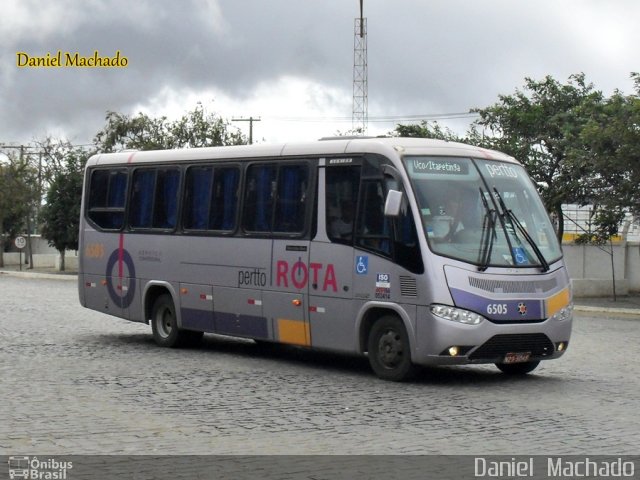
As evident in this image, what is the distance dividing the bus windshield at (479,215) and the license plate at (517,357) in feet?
3.46

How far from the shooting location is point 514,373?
15.7 meters

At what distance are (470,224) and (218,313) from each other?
4818 millimetres

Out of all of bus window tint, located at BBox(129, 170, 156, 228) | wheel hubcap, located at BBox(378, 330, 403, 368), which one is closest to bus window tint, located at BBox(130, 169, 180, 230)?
bus window tint, located at BBox(129, 170, 156, 228)

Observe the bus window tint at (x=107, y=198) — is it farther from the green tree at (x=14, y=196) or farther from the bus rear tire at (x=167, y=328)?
the green tree at (x=14, y=196)

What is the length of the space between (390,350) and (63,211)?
144ft

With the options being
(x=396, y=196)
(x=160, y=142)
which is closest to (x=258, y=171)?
(x=396, y=196)

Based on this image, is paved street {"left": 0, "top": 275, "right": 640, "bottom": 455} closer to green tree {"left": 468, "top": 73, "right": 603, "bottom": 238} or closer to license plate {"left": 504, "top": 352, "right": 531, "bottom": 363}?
license plate {"left": 504, "top": 352, "right": 531, "bottom": 363}

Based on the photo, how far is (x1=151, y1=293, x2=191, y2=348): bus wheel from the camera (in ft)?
62.5

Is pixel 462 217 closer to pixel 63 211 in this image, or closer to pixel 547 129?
pixel 547 129

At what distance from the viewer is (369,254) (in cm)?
1513

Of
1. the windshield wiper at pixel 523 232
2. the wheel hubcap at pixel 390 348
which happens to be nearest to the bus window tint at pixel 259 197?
the wheel hubcap at pixel 390 348
